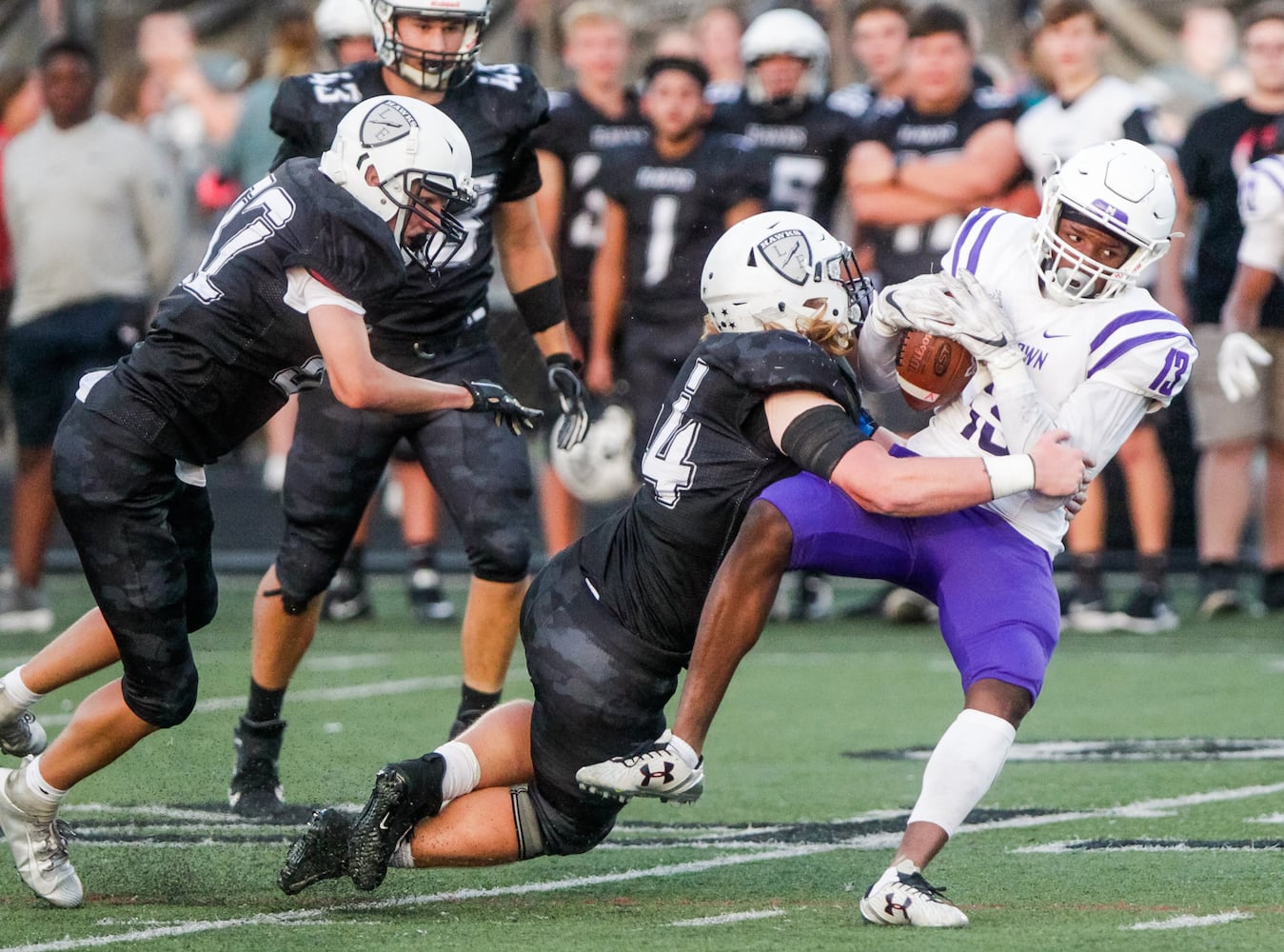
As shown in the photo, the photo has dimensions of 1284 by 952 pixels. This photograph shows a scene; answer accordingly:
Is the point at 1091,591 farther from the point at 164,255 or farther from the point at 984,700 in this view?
the point at 984,700

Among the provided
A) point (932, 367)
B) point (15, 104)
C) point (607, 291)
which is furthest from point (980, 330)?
point (15, 104)

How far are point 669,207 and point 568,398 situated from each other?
9.95 feet

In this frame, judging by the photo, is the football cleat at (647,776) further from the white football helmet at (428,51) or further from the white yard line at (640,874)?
the white football helmet at (428,51)

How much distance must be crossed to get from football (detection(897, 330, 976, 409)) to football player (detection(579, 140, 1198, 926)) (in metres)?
0.04

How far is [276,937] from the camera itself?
3.83 m

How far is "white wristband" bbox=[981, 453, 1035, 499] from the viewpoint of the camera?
3863mm

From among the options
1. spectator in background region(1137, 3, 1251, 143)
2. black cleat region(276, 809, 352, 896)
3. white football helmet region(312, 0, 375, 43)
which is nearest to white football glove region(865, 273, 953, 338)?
black cleat region(276, 809, 352, 896)

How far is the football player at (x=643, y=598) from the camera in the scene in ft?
13.3

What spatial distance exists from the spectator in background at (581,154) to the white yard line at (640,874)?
4.00 metres

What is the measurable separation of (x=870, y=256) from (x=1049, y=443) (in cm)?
494

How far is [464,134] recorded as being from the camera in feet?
17.9

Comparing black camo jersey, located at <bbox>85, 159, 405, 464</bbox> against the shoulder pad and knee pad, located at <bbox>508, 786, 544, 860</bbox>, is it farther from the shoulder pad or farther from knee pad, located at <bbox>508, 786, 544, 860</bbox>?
the shoulder pad

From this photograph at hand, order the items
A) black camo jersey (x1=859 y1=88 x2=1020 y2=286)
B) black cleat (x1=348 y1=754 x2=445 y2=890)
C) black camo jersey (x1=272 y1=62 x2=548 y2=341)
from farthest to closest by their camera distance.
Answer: black camo jersey (x1=859 y1=88 x2=1020 y2=286) < black camo jersey (x1=272 y1=62 x2=548 y2=341) < black cleat (x1=348 y1=754 x2=445 y2=890)

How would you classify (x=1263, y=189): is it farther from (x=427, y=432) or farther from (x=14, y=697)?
(x=14, y=697)
